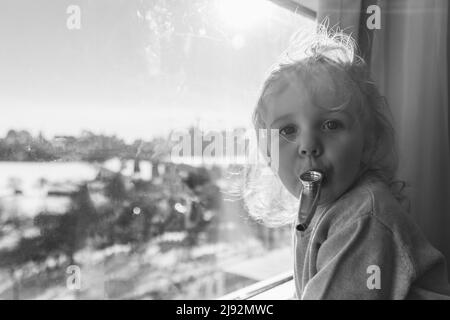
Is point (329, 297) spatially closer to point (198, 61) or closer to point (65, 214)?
point (65, 214)

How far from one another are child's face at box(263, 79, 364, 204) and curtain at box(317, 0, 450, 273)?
434 millimetres

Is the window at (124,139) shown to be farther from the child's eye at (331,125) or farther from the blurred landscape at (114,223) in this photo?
the child's eye at (331,125)

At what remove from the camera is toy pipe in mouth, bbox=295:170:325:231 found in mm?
634

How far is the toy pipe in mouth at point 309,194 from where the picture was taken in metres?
0.63

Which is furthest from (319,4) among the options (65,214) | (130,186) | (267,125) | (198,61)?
(65,214)

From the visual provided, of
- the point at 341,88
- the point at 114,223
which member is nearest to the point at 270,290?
A: the point at 114,223

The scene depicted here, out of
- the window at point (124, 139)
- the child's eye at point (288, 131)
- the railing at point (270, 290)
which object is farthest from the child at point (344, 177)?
the railing at point (270, 290)

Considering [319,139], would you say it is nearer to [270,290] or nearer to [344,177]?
[344,177]

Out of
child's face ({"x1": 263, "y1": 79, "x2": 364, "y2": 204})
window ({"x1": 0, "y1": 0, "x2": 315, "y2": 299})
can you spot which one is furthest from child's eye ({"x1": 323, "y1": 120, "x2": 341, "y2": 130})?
window ({"x1": 0, "y1": 0, "x2": 315, "y2": 299})

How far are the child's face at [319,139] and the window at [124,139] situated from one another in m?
0.30

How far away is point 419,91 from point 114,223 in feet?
2.59

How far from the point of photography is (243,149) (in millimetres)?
1022

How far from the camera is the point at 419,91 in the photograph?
107 cm

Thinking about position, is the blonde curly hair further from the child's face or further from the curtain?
the curtain
